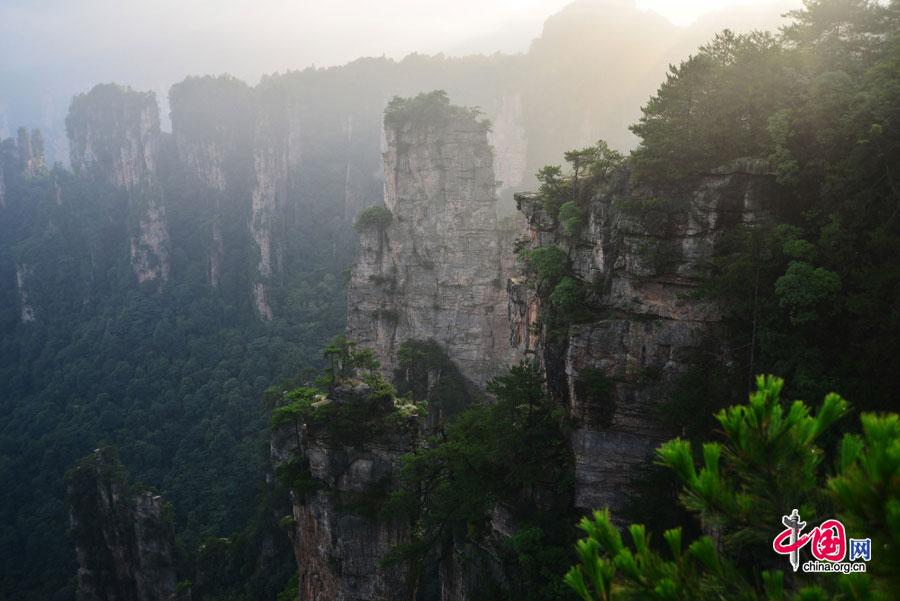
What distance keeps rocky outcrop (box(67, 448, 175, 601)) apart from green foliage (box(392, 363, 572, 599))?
2456cm

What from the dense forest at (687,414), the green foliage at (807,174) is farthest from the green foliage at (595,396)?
the green foliage at (807,174)

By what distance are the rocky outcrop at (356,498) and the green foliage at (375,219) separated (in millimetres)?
21031

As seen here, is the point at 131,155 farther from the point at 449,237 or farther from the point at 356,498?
the point at 356,498

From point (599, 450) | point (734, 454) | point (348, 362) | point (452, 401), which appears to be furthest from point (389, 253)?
point (734, 454)

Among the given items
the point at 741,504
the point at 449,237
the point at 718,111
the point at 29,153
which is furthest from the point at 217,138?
the point at 741,504

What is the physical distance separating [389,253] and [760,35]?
96.6ft

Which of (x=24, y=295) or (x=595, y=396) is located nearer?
(x=595, y=396)

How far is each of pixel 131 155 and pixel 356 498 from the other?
282 feet

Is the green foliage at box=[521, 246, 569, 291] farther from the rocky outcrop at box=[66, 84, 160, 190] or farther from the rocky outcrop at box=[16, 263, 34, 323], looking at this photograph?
the rocky outcrop at box=[66, 84, 160, 190]

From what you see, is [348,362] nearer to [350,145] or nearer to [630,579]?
[630,579]

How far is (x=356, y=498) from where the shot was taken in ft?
69.5

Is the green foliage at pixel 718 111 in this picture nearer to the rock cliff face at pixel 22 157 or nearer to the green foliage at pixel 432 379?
the green foliage at pixel 432 379

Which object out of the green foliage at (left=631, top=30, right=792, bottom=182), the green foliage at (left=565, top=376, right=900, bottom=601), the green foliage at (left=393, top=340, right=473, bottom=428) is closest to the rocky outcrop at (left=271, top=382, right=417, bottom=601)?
the green foliage at (left=631, top=30, right=792, bottom=182)

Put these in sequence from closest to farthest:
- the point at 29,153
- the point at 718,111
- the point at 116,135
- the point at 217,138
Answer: the point at 718,111
the point at 217,138
the point at 116,135
the point at 29,153
